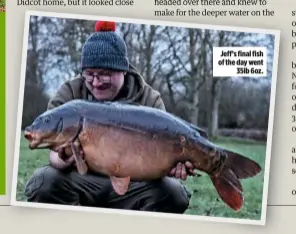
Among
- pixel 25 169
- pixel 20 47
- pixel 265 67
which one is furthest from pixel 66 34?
pixel 265 67

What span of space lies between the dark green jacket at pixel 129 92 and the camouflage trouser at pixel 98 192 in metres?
0.19

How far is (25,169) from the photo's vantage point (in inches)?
66.8

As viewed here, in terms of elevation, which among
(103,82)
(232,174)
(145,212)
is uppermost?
(103,82)

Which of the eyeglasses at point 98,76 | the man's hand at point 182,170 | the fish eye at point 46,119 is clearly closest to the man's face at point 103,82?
the eyeglasses at point 98,76

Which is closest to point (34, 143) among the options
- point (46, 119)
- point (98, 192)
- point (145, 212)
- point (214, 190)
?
point (46, 119)

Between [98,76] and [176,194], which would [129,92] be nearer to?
[98,76]

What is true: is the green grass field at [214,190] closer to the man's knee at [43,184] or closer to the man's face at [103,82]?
the man's knee at [43,184]

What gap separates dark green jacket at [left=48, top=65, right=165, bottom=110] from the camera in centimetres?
169

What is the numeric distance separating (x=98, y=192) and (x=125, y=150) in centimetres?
14

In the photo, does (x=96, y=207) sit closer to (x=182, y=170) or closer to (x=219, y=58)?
(x=182, y=170)

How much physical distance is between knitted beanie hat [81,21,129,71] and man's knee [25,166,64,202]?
0.96 feet

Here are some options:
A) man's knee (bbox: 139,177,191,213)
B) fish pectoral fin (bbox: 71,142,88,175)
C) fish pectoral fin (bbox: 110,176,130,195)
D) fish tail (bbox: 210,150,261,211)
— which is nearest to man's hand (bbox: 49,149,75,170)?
fish pectoral fin (bbox: 71,142,88,175)

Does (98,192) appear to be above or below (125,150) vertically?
below

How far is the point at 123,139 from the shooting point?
1669 mm
